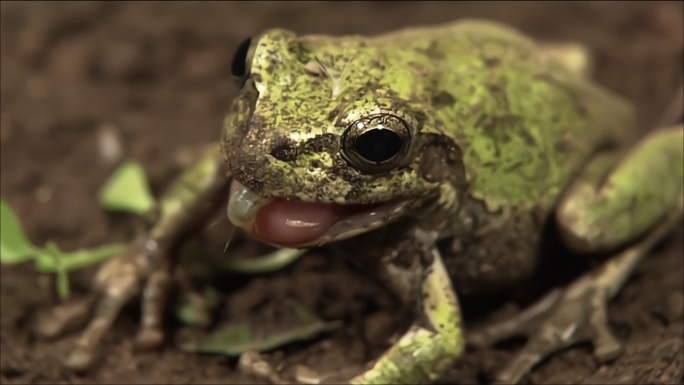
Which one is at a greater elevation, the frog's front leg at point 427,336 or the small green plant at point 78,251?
the small green plant at point 78,251

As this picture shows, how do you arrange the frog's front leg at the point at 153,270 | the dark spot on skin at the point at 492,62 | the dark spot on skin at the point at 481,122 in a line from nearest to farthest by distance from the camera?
1. the dark spot on skin at the point at 481,122
2. the dark spot on skin at the point at 492,62
3. the frog's front leg at the point at 153,270

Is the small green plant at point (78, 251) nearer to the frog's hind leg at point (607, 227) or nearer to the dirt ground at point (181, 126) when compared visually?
the dirt ground at point (181, 126)

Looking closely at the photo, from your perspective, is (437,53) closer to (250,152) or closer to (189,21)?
(250,152)

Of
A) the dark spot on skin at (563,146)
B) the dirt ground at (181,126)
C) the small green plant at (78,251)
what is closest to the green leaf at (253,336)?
the dirt ground at (181,126)

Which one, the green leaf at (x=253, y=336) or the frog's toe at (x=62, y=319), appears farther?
the frog's toe at (x=62, y=319)

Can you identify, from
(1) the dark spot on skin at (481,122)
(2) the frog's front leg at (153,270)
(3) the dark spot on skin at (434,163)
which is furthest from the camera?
(2) the frog's front leg at (153,270)

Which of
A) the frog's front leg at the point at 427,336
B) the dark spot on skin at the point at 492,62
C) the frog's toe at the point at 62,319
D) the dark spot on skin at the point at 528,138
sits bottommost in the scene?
the frog's front leg at the point at 427,336

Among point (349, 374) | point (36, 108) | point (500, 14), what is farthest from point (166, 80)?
point (349, 374)
